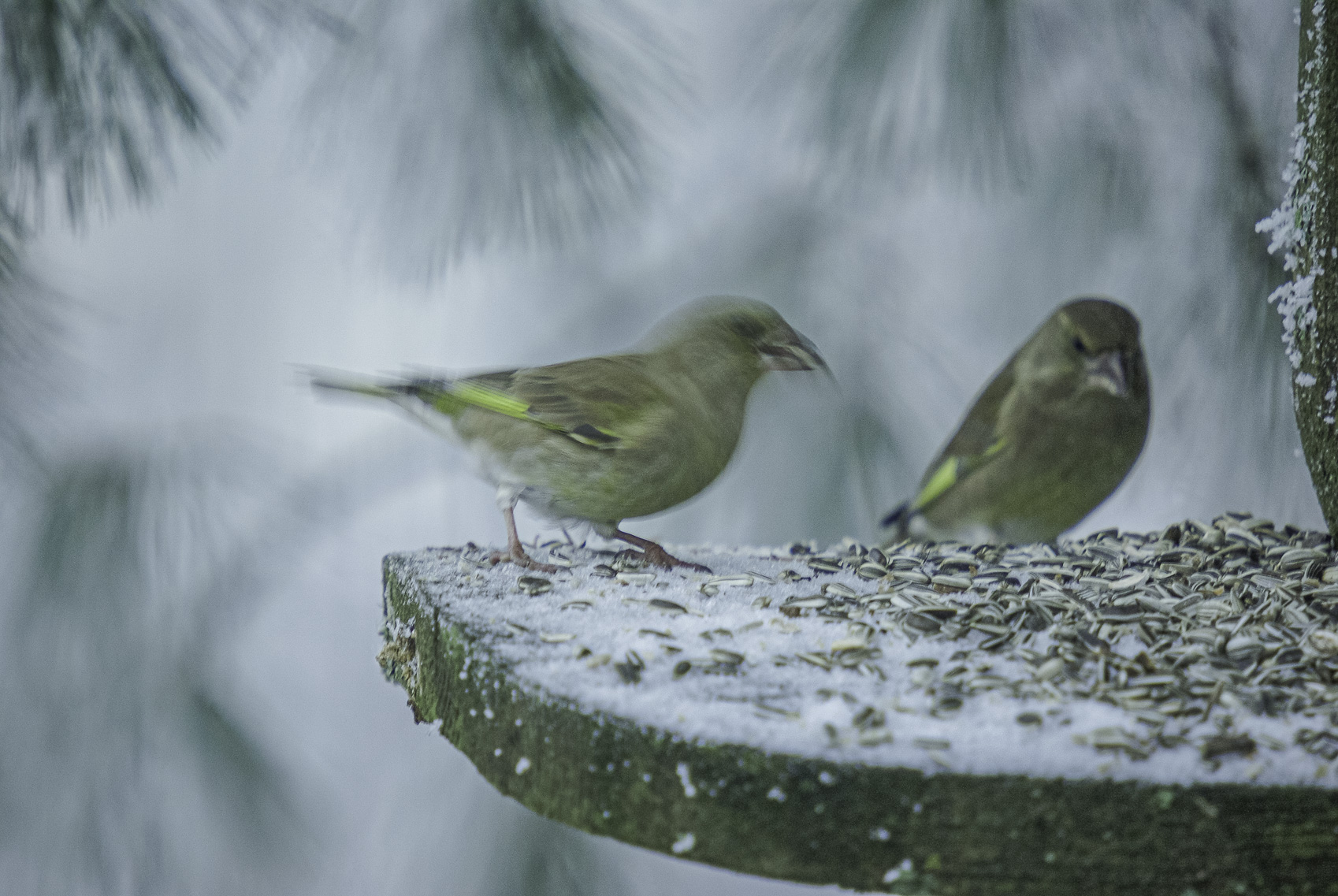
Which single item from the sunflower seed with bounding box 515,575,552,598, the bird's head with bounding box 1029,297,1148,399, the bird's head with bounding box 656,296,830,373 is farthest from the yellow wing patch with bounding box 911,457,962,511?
the sunflower seed with bounding box 515,575,552,598

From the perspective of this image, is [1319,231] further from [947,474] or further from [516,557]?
[516,557]

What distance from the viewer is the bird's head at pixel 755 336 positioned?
4.82 ft

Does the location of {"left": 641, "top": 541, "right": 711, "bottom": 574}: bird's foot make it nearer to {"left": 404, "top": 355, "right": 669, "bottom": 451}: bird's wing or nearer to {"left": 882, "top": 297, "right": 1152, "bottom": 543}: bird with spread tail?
{"left": 404, "top": 355, "right": 669, "bottom": 451}: bird's wing

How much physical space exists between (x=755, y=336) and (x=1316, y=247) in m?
0.66

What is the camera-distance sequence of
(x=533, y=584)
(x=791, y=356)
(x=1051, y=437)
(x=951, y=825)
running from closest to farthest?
1. (x=951, y=825)
2. (x=533, y=584)
3. (x=791, y=356)
4. (x=1051, y=437)

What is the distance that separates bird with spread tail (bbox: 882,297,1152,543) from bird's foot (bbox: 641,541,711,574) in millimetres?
552

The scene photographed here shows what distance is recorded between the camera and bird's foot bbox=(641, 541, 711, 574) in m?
1.31

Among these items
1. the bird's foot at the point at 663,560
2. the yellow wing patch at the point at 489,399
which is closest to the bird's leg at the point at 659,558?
the bird's foot at the point at 663,560

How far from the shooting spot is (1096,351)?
151cm

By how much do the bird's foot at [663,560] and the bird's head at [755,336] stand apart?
301 mm

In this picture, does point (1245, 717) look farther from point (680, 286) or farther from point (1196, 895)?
point (680, 286)

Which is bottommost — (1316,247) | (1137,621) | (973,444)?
(1137,621)

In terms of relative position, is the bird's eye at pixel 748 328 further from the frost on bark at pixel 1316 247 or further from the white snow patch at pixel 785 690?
the frost on bark at pixel 1316 247

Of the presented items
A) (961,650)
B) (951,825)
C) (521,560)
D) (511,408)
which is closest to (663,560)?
(521,560)
